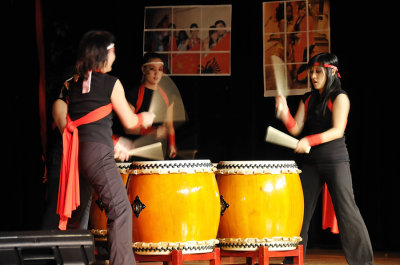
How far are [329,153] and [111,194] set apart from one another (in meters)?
1.44

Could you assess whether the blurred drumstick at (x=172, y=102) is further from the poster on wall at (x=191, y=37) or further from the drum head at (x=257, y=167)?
the drum head at (x=257, y=167)

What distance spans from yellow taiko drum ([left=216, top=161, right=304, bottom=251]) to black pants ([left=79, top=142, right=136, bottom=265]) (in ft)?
2.51

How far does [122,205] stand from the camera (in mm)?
3037

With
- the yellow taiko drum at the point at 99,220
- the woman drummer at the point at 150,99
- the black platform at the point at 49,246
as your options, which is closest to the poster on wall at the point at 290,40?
the woman drummer at the point at 150,99

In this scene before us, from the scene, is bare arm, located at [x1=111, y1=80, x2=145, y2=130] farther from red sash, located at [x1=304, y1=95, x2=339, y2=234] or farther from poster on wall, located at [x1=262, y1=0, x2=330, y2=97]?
poster on wall, located at [x1=262, y1=0, x2=330, y2=97]

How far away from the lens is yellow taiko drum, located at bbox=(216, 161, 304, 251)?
359cm

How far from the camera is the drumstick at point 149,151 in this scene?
366cm

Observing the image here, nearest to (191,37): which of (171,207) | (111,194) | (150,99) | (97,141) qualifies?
(150,99)

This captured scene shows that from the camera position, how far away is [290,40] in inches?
209

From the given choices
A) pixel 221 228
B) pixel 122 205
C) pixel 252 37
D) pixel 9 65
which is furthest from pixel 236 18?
pixel 122 205

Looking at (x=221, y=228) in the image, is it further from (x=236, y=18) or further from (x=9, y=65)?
(x=9, y=65)

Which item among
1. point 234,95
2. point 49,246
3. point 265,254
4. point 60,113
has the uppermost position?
point 234,95

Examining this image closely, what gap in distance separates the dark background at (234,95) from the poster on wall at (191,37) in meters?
0.06

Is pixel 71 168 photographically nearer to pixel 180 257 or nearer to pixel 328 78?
pixel 180 257
